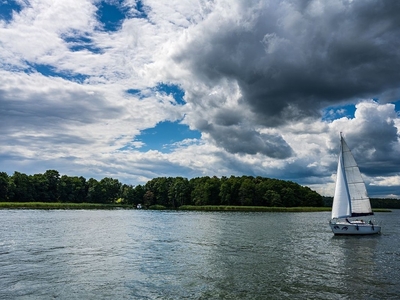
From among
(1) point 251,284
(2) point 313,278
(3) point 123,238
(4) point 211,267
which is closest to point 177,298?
(1) point 251,284

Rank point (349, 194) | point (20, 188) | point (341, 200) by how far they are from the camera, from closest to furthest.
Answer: point (341, 200) < point (349, 194) < point (20, 188)

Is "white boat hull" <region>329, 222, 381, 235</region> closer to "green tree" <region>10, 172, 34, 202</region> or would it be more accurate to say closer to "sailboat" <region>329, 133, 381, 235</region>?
"sailboat" <region>329, 133, 381, 235</region>

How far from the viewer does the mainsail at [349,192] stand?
58.1 metres

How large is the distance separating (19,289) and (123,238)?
1074 inches

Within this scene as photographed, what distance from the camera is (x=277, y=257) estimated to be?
1380 inches

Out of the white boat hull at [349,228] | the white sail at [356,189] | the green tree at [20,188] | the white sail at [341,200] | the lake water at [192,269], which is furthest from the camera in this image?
the green tree at [20,188]

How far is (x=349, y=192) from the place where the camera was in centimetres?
5894

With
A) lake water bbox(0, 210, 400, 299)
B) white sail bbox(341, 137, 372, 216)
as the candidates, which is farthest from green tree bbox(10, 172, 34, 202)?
white sail bbox(341, 137, 372, 216)

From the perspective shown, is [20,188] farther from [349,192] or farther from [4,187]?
[349,192]

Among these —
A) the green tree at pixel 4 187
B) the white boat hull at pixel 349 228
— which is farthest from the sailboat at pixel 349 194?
the green tree at pixel 4 187

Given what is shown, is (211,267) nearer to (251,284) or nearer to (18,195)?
(251,284)

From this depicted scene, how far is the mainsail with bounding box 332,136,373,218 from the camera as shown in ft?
191

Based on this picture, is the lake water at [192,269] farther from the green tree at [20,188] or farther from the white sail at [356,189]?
the green tree at [20,188]

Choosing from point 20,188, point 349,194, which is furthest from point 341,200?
point 20,188
